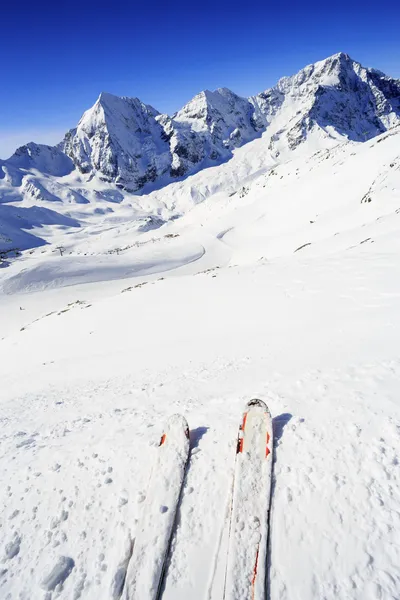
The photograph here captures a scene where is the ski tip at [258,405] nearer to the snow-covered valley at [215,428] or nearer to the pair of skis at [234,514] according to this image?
the pair of skis at [234,514]

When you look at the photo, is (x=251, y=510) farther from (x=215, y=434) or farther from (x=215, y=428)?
(x=215, y=428)

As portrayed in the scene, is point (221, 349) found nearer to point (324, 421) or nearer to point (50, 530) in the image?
point (324, 421)

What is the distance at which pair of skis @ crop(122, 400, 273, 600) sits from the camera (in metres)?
4.72

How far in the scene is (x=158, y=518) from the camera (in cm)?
560

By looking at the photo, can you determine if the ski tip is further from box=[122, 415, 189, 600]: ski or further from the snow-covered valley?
box=[122, 415, 189, 600]: ski

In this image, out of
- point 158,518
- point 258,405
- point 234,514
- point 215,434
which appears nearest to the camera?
point 234,514

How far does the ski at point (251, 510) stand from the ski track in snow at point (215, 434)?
205 millimetres

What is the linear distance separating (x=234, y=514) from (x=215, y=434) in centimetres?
211

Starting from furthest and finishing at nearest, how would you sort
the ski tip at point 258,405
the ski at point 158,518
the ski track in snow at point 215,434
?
1. the ski tip at point 258,405
2. the ski track in snow at point 215,434
3. the ski at point 158,518

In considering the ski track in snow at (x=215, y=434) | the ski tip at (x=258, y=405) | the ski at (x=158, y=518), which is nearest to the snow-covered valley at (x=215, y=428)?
the ski track in snow at (x=215, y=434)

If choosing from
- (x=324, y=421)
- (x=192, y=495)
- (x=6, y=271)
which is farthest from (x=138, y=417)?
(x=6, y=271)

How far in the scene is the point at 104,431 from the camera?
8.55 metres

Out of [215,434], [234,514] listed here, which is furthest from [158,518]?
[215,434]

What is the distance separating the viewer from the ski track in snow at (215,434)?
196 inches
